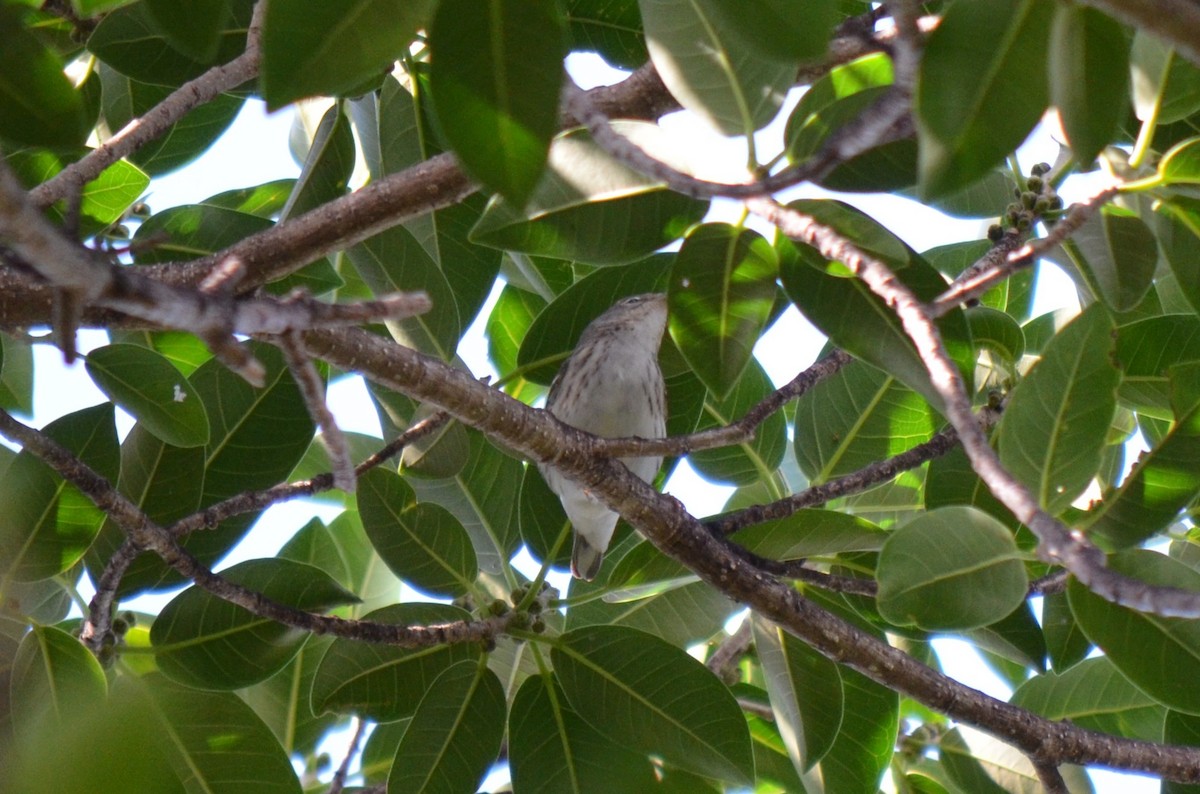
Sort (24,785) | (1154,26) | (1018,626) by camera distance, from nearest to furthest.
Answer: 1. (24,785)
2. (1154,26)
3. (1018,626)

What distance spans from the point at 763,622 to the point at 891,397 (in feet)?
2.32

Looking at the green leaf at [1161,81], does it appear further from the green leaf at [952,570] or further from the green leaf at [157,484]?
the green leaf at [157,484]

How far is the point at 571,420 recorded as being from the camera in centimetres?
437

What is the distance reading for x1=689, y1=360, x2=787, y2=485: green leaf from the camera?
307cm

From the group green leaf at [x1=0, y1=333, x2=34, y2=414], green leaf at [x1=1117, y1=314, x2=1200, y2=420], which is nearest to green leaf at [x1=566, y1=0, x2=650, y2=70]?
green leaf at [x1=1117, y1=314, x2=1200, y2=420]

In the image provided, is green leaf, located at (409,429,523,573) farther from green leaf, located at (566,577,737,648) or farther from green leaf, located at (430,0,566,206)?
green leaf, located at (430,0,566,206)

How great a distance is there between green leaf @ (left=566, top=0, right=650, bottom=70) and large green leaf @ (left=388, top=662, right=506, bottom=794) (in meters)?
1.46

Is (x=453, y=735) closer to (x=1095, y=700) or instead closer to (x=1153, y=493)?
(x=1153, y=493)

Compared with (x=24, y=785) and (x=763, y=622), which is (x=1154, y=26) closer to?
(x=24, y=785)

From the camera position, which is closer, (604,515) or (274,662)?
(274,662)

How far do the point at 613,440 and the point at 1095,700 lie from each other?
1.63 m

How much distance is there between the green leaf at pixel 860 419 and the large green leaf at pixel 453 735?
1.06 m

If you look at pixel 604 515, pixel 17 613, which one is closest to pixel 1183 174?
pixel 604 515

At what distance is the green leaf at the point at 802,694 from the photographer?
2.51 metres
